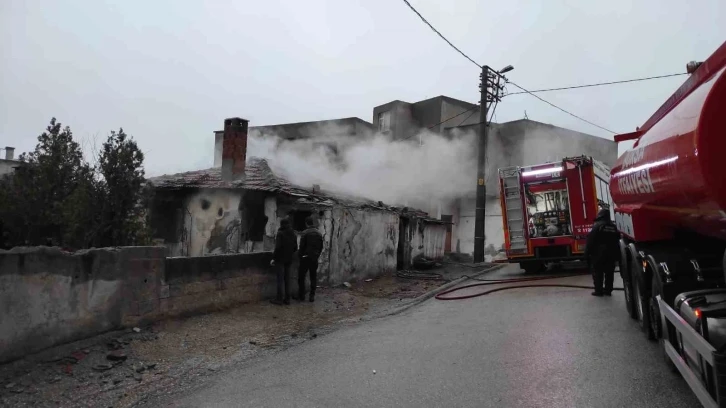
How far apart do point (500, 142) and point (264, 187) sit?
2032 cm

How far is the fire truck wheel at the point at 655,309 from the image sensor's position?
4.58m

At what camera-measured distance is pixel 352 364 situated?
529 cm

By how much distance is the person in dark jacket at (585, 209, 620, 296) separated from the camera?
329 inches

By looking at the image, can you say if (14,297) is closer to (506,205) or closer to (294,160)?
(506,205)

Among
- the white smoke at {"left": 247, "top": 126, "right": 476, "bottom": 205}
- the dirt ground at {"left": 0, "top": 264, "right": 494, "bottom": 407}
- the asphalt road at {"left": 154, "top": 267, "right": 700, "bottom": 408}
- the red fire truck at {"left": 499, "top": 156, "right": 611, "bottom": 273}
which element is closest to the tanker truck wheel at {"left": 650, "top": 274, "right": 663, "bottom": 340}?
the asphalt road at {"left": 154, "top": 267, "right": 700, "bottom": 408}

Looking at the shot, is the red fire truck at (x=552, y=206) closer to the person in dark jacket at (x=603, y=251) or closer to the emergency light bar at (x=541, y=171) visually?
the emergency light bar at (x=541, y=171)

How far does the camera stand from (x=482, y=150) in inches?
685

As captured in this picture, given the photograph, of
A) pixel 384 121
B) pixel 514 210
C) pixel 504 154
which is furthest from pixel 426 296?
pixel 384 121

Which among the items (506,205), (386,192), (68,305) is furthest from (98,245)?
(386,192)

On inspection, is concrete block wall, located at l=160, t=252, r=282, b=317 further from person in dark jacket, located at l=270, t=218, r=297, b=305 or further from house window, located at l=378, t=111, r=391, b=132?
house window, located at l=378, t=111, r=391, b=132

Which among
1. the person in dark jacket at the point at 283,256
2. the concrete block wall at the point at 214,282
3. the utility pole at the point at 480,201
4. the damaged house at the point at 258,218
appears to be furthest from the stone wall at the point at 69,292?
the utility pole at the point at 480,201

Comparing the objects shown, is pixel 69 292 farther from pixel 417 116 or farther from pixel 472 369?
pixel 417 116

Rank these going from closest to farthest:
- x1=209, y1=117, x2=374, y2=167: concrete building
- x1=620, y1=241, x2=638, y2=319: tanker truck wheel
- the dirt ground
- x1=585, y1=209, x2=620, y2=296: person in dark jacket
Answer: the dirt ground < x1=620, y1=241, x2=638, y2=319: tanker truck wheel < x1=585, y1=209, x2=620, y2=296: person in dark jacket < x1=209, y1=117, x2=374, y2=167: concrete building

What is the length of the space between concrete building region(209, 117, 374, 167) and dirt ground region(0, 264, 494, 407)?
21178 mm
